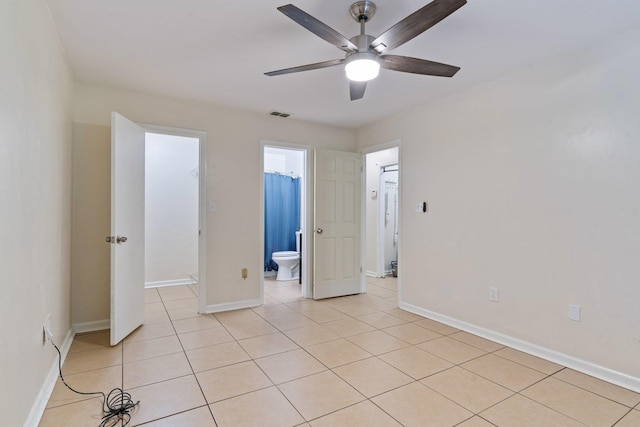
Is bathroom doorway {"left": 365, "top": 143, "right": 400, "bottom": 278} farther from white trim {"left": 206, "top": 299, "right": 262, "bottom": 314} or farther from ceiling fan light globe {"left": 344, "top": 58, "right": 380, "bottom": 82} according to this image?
ceiling fan light globe {"left": 344, "top": 58, "right": 380, "bottom": 82}

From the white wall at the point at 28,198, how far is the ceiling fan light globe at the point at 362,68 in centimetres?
158

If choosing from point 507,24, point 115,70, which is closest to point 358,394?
point 507,24

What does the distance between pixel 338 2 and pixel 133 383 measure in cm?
266

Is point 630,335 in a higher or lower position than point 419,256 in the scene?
lower

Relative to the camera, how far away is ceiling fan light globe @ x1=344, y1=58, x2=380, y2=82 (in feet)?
6.23

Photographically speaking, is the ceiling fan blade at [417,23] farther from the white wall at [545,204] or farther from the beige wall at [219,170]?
the beige wall at [219,170]

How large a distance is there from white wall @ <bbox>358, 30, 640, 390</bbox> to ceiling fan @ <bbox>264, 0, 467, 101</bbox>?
3.56ft

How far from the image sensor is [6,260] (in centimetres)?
135

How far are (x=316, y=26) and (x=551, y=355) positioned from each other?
111 inches

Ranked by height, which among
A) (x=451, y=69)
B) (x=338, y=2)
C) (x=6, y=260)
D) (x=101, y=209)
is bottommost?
(x=6, y=260)

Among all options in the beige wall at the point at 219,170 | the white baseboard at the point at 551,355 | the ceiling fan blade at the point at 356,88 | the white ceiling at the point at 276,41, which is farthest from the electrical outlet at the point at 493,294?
the beige wall at the point at 219,170

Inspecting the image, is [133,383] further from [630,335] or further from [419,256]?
[630,335]

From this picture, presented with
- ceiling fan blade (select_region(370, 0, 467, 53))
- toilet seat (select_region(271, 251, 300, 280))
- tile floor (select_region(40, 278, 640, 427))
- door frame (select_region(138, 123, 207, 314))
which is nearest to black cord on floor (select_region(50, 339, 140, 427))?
tile floor (select_region(40, 278, 640, 427))

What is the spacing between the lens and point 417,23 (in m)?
1.60
